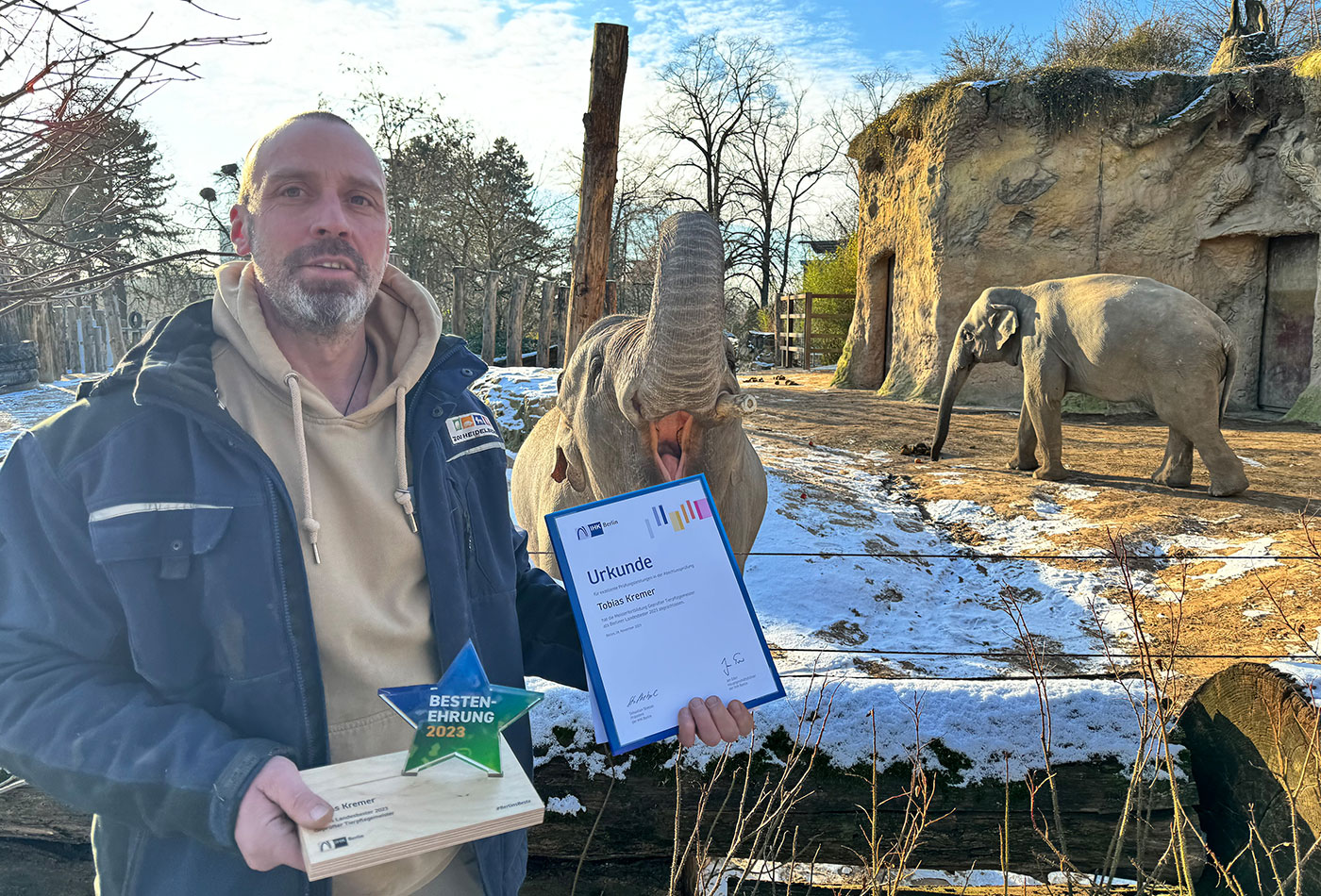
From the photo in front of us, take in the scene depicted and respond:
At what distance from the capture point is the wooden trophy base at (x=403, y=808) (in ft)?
3.76

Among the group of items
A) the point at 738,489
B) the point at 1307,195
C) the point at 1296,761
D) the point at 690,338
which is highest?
the point at 1307,195

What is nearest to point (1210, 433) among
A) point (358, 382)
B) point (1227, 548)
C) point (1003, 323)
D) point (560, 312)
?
point (1227, 548)

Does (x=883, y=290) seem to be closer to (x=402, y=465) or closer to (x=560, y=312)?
(x=560, y=312)

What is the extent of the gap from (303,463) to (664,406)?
1530 mm

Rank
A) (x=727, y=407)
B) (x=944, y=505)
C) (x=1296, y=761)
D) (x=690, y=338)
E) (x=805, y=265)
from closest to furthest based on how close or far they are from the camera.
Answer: (x=1296, y=761), (x=690, y=338), (x=727, y=407), (x=944, y=505), (x=805, y=265)

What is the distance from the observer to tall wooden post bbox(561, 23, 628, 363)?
680 cm

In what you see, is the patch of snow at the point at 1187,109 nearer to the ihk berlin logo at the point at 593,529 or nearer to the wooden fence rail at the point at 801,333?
the wooden fence rail at the point at 801,333

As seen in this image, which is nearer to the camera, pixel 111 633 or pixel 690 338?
pixel 111 633

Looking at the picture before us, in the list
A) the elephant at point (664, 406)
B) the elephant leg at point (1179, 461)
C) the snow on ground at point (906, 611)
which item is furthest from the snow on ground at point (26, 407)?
the elephant leg at point (1179, 461)

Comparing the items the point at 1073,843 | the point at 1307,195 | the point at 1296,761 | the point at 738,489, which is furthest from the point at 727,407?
the point at 1307,195

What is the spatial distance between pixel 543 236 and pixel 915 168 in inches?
628

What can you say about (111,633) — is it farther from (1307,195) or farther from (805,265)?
(805,265)

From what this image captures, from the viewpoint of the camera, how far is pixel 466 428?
5.68 feet

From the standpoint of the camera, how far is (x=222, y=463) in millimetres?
1400
